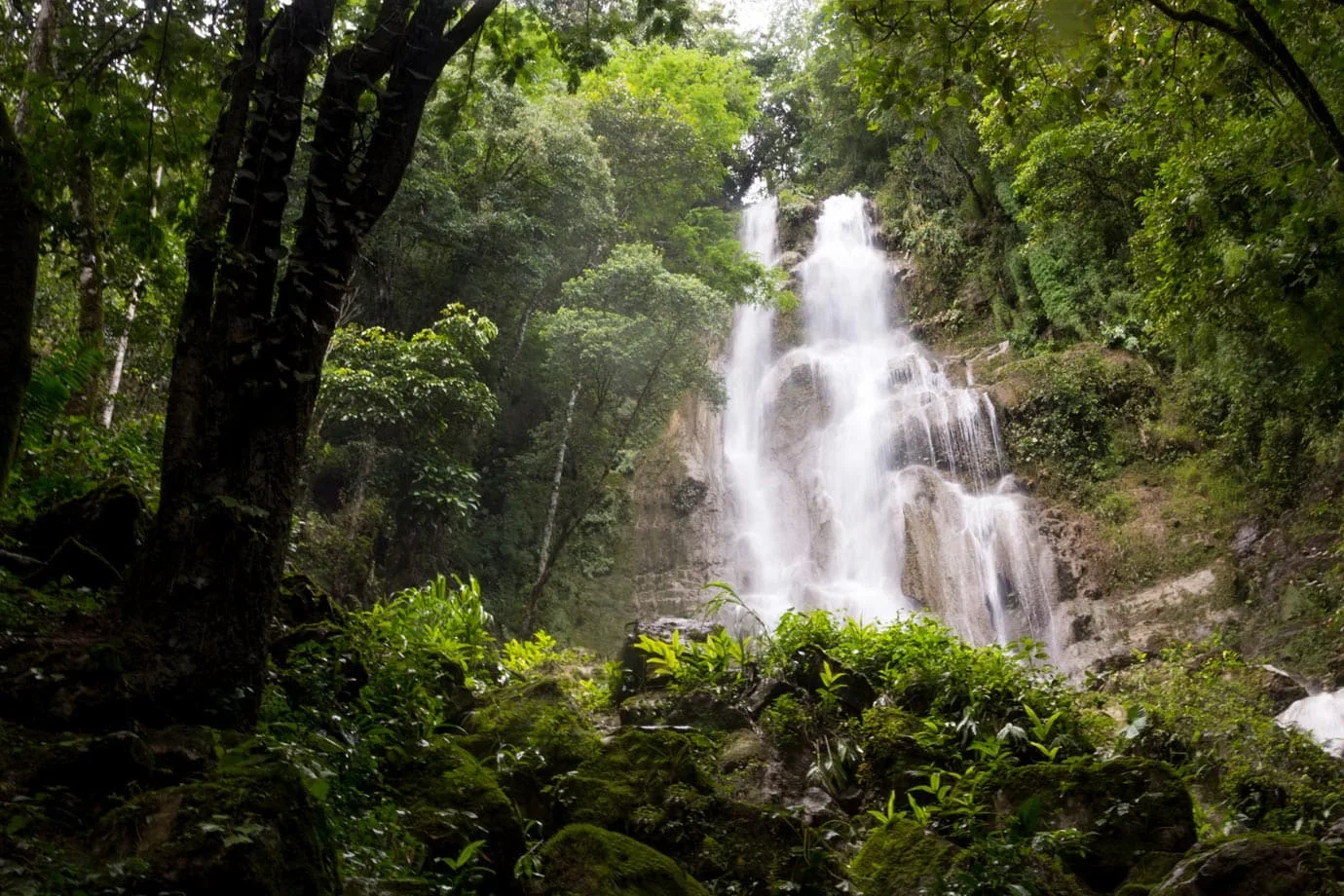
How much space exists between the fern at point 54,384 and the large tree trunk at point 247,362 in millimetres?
2614

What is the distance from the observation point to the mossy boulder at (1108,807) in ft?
14.0

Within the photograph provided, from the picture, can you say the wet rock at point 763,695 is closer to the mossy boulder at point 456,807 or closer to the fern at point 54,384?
the mossy boulder at point 456,807

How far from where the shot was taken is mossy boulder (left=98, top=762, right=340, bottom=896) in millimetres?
2459

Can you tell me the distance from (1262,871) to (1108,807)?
3.68 feet

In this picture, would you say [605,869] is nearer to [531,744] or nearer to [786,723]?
[531,744]

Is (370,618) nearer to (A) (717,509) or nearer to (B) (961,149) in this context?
(A) (717,509)

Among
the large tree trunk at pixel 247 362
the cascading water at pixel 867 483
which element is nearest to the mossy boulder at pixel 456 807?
the large tree trunk at pixel 247 362

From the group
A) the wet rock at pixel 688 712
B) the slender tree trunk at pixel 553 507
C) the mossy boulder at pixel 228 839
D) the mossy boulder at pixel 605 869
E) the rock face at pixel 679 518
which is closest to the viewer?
the mossy boulder at pixel 228 839

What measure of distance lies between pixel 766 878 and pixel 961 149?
884 inches

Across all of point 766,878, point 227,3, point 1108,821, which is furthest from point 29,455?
point 1108,821

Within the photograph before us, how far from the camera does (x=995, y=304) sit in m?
21.4

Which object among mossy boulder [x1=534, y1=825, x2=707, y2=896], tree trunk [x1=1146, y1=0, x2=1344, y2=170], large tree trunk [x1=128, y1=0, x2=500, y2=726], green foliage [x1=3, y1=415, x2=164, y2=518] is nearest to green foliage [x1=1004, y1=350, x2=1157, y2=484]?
tree trunk [x1=1146, y1=0, x2=1344, y2=170]

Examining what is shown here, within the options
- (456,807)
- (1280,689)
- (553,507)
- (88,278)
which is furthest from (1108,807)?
(553,507)

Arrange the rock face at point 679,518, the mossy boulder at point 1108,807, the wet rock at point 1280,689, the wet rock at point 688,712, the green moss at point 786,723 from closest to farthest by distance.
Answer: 1. the mossy boulder at point 1108,807
2. the green moss at point 786,723
3. the wet rock at point 688,712
4. the wet rock at point 1280,689
5. the rock face at point 679,518
